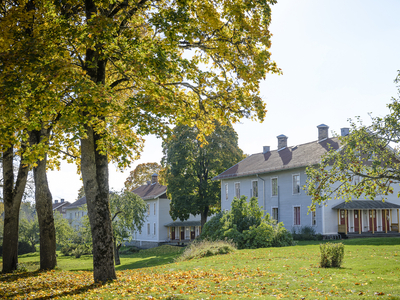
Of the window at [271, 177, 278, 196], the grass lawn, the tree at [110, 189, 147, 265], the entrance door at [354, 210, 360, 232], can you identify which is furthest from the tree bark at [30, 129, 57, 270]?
the entrance door at [354, 210, 360, 232]

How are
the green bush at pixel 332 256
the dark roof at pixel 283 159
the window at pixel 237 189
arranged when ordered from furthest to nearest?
the window at pixel 237 189, the dark roof at pixel 283 159, the green bush at pixel 332 256

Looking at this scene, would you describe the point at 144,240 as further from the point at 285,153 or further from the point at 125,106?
the point at 125,106

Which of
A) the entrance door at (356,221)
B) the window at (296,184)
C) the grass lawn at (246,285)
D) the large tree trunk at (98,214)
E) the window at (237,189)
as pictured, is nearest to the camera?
the grass lawn at (246,285)

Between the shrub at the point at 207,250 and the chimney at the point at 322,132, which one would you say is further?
the chimney at the point at 322,132

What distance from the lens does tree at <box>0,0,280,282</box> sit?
9.24 m

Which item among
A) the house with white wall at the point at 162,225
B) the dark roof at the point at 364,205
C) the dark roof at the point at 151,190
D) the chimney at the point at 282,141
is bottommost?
the house with white wall at the point at 162,225

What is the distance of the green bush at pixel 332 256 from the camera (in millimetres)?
12312

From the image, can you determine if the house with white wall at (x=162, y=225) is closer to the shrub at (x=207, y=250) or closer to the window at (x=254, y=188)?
the window at (x=254, y=188)

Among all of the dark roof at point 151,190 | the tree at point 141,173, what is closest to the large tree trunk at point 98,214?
the dark roof at point 151,190

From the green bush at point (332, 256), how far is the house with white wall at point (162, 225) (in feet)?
118

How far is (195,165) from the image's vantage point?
40.1 metres

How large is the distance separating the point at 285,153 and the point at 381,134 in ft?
78.6

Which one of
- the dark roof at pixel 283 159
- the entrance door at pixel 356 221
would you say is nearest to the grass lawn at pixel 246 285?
the dark roof at pixel 283 159

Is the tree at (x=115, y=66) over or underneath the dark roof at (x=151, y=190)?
over
